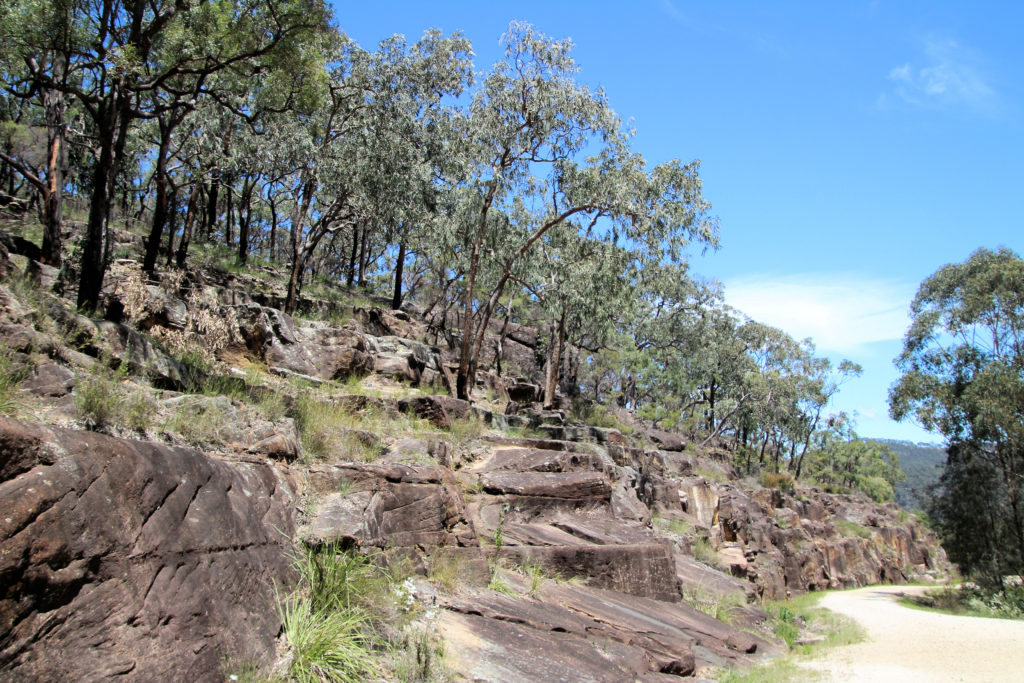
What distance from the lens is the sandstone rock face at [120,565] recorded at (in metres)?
2.93

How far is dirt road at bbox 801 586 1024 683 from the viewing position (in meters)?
10.4

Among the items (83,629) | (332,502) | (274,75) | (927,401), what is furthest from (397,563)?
(927,401)

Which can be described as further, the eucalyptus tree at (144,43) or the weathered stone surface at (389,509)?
the eucalyptus tree at (144,43)

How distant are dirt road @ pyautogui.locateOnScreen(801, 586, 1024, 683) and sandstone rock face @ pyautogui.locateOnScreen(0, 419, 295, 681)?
9214 millimetres

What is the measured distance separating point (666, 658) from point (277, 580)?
470cm

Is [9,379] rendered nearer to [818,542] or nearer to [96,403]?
[96,403]

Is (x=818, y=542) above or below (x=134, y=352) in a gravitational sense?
below

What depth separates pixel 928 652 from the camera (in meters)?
13.0

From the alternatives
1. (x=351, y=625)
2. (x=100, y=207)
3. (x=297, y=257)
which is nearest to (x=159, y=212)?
(x=297, y=257)

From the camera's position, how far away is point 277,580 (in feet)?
15.0

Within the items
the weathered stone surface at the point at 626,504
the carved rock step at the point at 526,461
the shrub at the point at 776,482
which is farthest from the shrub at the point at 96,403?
the shrub at the point at 776,482

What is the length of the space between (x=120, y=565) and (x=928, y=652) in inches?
590

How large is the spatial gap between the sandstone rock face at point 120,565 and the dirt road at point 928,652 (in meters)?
9.21

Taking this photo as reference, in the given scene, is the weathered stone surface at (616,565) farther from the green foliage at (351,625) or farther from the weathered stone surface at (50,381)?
the weathered stone surface at (50,381)
